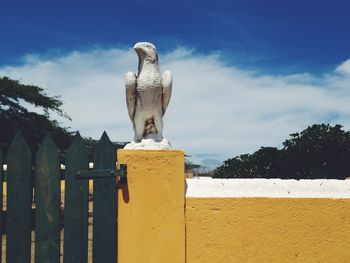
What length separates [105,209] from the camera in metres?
2.82

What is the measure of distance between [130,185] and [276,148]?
12762mm

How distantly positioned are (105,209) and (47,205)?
16.0 inches

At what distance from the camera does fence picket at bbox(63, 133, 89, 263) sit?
9.16 ft

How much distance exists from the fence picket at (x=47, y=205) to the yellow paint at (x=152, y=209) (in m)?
0.45

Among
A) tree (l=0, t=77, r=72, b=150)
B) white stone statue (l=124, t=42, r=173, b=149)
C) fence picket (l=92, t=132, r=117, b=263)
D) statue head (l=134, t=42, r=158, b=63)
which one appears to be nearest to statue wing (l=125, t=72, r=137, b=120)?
white stone statue (l=124, t=42, r=173, b=149)

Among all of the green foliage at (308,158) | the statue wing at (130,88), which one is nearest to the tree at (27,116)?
the green foliage at (308,158)

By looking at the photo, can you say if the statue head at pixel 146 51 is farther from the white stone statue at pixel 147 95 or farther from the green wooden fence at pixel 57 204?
the green wooden fence at pixel 57 204

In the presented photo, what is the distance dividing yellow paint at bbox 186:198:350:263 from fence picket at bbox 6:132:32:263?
1143 millimetres

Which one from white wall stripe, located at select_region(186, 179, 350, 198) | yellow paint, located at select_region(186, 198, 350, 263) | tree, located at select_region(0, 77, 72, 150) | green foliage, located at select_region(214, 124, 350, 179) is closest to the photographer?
yellow paint, located at select_region(186, 198, 350, 263)

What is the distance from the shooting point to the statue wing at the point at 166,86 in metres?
3.41

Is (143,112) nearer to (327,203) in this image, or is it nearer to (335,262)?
(327,203)

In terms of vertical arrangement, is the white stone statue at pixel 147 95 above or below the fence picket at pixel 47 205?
above

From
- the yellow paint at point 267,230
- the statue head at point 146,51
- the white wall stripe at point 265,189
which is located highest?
the statue head at point 146,51

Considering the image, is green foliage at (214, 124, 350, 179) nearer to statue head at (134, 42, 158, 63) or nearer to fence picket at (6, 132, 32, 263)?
statue head at (134, 42, 158, 63)
